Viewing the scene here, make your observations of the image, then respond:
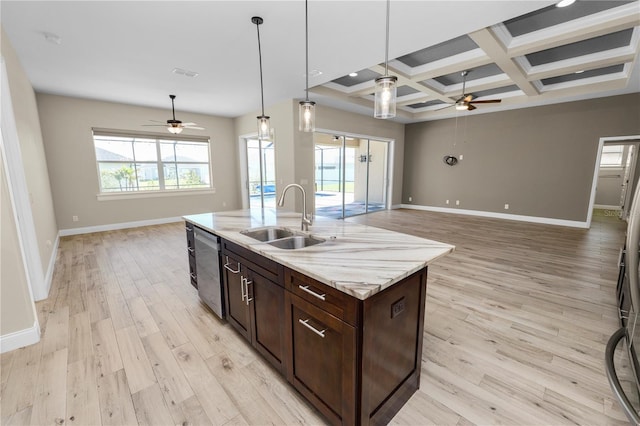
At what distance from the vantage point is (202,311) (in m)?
2.55

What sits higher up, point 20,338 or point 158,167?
point 158,167

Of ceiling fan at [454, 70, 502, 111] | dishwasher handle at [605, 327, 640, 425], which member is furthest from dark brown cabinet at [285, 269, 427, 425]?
ceiling fan at [454, 70, 502, 111]

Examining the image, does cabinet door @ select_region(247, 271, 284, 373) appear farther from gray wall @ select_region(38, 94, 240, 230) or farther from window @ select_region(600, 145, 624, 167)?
window @ select_region(600, 145, 624, 167)

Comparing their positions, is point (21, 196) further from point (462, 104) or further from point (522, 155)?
point (522, 155)

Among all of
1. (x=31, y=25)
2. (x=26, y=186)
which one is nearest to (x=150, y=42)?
(x=31, y=25)

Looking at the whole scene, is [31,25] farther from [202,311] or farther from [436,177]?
[436,177]

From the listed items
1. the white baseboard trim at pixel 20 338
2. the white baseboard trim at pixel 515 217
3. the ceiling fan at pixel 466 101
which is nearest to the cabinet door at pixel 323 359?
the white baseboard trim at pixel 20 338

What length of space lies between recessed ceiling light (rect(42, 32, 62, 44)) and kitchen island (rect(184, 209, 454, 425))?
3.18m

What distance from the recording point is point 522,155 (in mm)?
6492

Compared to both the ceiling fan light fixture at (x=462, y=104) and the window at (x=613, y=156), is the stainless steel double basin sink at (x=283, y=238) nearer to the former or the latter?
the ceiling fan light fixture at (x=462, y=104)

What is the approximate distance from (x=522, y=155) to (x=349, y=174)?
14.1ft

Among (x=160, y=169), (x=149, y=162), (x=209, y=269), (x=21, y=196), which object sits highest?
(x=149, y=162)

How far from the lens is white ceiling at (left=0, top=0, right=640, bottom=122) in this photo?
240cm

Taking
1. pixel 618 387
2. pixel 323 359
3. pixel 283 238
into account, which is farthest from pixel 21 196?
pixel 618 387
